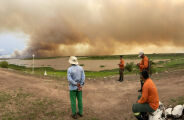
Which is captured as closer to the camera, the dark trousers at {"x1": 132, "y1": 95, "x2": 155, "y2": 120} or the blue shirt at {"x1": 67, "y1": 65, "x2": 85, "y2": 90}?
the dark trousers at {"x1": 132, "y1": 95, "x2": 155, "y2": 120}

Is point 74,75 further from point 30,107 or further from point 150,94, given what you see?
point 30,107

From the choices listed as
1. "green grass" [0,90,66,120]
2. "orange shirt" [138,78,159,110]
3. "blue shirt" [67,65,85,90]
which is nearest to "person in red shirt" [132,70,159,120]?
"orange shirt" [138,78,159,110]

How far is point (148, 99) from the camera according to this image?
5977 millimetres

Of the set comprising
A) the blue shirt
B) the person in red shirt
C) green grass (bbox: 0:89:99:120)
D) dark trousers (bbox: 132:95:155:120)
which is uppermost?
the blue shirt

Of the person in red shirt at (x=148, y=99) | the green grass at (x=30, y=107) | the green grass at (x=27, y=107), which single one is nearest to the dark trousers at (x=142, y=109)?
the person in red shirt at (x=148, y=99)

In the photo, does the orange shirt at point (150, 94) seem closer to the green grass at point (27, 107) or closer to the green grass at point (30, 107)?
the green grass at point (30, 107)

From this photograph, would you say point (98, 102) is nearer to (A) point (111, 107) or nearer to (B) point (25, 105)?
(A) point (111, 107)

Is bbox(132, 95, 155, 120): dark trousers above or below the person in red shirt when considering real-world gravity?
below

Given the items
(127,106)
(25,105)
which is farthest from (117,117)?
(25,105)

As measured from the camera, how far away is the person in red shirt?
5852mm

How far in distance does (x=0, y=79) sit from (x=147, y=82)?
12.3m

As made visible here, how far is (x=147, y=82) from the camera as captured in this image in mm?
5914

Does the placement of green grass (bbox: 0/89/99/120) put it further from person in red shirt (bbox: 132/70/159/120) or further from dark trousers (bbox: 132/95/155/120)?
person in red shirt (bbox: 132/70/159/120)

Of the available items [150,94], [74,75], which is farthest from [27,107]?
[150,94]
